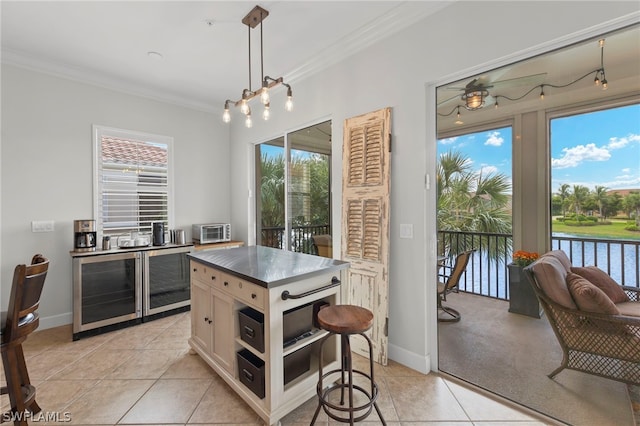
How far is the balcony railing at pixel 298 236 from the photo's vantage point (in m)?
3.43

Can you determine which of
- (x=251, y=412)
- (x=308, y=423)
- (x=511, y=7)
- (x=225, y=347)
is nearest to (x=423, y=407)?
(x=308, y=423)

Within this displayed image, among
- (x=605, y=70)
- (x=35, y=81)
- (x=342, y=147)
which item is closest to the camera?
(x=605, y=70)

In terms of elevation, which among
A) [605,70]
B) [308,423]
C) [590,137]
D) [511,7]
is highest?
[511,7]

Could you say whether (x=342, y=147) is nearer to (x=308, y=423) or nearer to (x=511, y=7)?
(x=511, y=7)

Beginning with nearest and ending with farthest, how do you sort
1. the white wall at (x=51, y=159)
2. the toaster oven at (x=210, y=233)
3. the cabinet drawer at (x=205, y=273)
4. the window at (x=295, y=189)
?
the cabinet drawer at (x=205, y=273), the white wall at (x=51, y=159), the window at (x=295, y=189), the toaster oven at (x=210, y=233)

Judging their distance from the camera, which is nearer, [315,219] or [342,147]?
[342,147]

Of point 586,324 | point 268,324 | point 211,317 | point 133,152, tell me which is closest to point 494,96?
point 586,324

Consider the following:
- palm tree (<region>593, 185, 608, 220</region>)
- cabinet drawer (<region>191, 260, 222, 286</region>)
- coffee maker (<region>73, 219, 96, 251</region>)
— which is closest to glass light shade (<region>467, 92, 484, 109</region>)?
palm tree (<region>593, 185, 608, 220</region>)

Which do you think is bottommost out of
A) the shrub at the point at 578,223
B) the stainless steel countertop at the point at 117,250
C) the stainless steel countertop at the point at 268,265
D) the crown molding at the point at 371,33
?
the stainless steel countertop at the point at 117,250

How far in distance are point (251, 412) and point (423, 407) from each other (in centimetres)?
116

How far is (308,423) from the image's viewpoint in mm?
1762

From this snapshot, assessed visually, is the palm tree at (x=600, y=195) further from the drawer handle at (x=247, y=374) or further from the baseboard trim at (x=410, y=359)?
the drawer handle at (x=247, y=374)

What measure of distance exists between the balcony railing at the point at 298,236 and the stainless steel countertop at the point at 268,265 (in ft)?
2.80

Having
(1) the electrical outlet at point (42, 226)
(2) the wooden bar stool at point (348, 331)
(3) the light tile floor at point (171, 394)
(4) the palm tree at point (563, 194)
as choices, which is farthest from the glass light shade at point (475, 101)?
(1) the electrical outlet at point (42, 226)
